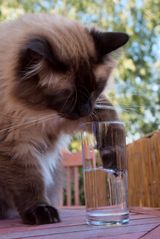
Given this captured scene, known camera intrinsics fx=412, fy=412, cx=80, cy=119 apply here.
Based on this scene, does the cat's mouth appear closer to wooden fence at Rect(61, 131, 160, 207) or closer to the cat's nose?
the cat's nose

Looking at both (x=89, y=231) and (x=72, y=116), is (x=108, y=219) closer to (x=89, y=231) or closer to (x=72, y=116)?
(x=89, y=231)

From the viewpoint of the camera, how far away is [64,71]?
60.0 inches

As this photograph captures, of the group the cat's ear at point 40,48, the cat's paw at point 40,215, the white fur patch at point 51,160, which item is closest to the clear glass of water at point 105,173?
the cat's paw at point 40,215

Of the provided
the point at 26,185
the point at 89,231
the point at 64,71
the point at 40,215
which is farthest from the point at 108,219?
the point at 64,71

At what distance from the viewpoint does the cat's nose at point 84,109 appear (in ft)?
5.05

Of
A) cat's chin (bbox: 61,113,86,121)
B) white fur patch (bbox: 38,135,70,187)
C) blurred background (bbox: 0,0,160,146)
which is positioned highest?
blurred background (bbox: 0,0,160,146)

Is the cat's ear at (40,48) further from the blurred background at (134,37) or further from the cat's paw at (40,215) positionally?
the blurred background at (134,37)

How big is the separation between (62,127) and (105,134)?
55 cm

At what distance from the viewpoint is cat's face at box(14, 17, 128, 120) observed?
1503 mm

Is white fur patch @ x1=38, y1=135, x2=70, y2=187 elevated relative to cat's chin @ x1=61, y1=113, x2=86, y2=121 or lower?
lower

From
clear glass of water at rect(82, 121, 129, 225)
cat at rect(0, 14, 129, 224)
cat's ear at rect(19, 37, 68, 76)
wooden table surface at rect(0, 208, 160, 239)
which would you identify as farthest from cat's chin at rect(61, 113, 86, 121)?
wooden table surface at rect(0, 208, 160, 239)

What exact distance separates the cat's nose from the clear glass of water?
0.27 metres

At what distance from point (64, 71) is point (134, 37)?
13.2 feet

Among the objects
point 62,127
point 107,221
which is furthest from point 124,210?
point 62,127
